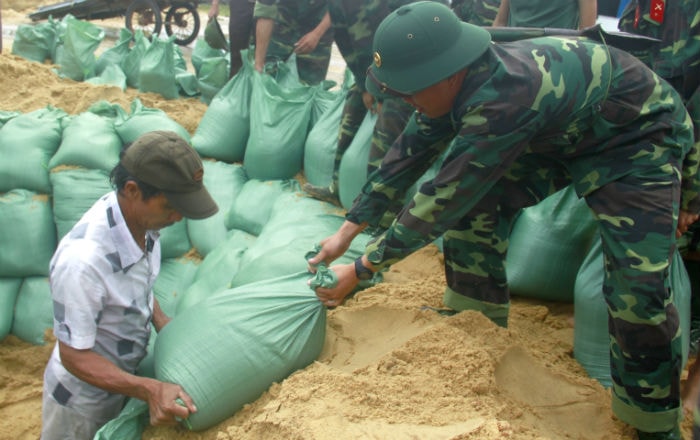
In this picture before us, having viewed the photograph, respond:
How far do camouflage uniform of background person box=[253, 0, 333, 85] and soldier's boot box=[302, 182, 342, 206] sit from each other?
1.00 meters

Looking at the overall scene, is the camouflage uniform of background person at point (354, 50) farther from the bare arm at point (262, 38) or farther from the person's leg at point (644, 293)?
the person's leg at point (644, 293)

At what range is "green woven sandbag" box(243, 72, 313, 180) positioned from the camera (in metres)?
3.21

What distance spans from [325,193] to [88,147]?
1.11 metres

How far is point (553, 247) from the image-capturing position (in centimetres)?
240

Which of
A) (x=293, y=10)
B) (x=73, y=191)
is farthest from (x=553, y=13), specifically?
(x=73, y=191)

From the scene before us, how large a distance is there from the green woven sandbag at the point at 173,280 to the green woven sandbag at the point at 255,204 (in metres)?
0.26

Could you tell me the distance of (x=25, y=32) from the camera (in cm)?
550

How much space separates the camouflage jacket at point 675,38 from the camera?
226 cm

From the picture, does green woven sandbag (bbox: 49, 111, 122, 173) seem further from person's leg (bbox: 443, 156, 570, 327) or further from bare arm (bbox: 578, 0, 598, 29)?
bare arm (bbox: 578, 0, 598, 29)

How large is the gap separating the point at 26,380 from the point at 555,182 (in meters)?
2.35

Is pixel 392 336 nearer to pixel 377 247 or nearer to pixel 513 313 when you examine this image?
pixel 377 247

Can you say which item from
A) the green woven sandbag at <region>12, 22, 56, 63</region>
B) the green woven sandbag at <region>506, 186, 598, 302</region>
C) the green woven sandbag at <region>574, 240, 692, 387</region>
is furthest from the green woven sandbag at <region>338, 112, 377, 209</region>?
the green woven sandbag at <region>12, 22, 56, 63</region>

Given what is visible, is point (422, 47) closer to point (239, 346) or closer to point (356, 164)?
point (239, 346)

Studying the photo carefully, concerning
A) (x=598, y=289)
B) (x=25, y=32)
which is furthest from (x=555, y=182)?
(x=25, y=32)
